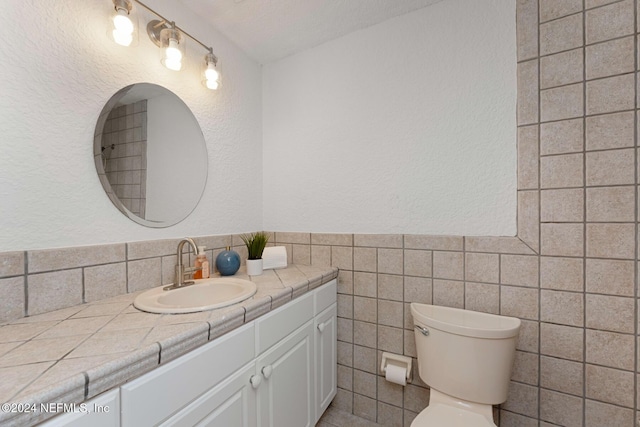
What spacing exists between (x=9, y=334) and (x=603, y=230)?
6.73ft

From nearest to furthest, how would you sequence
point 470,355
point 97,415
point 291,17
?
point 97,415
point 470,355
point 291,17

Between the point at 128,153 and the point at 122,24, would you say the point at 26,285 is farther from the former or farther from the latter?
the point at 122,24

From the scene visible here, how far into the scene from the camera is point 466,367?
1133 millimetres

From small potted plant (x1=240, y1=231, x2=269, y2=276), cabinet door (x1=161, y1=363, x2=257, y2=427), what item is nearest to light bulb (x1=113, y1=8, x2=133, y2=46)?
small potted plant (x1=240, y1=231, x2=269, y2=276)

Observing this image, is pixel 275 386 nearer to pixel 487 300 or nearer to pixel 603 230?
pixel 487 300

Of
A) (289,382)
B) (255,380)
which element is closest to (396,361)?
(289,382)

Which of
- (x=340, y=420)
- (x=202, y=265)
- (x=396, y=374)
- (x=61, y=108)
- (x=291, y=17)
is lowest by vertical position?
(x=340, y=420)

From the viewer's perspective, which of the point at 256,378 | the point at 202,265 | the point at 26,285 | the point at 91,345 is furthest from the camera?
the point at 202,265

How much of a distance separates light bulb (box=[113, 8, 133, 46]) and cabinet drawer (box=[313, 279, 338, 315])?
1.37 meters

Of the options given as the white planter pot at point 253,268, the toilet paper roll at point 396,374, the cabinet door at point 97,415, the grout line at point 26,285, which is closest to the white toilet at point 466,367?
the toilet paper roll at point 396,374

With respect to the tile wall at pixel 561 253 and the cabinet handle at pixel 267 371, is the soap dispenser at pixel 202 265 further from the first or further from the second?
the cabinet handle at pixel 267 371

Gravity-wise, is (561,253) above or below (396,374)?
above

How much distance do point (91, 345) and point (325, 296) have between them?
1.02 meters

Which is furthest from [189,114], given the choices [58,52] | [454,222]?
[454,222]
